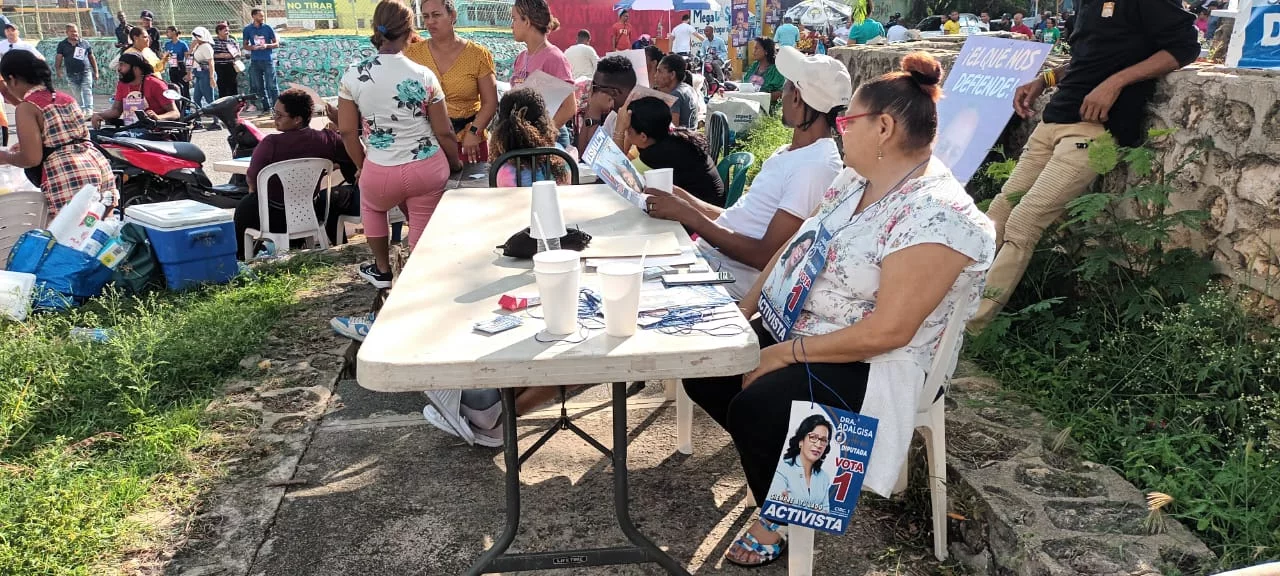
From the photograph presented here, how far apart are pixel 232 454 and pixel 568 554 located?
4.98 ft

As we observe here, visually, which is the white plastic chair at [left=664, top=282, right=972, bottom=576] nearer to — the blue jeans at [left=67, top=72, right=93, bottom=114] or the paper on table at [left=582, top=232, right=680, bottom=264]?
the paper on table at [left=582, top=232, right=680, bottom=264]

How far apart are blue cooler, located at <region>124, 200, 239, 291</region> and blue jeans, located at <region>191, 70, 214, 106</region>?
10.8m

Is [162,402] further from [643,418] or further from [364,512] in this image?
[643,418]

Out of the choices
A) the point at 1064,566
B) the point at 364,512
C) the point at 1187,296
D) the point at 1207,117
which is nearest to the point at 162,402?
the point at 364,512

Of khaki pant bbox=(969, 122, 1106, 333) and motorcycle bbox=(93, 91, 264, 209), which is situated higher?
khaki pant bbox=(969, 122, 1106, 333)

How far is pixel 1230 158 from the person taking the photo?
10.3 feet

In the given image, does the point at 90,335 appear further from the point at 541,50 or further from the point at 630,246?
the point at 541,50

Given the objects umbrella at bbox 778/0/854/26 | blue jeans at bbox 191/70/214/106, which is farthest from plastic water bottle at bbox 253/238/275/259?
umbrella at bbox 778/0/854/26

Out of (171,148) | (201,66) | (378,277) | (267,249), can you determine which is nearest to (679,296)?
(378,277)

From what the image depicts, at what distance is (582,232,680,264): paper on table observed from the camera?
267cm

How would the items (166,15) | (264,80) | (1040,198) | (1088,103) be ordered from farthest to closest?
(166,15)
(264,80)
(1040,198)
(1088,103)

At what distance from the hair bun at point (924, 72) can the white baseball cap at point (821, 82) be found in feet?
2.16

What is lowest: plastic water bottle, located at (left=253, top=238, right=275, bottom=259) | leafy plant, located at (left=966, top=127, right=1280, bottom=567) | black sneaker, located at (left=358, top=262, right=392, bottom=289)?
plastic water bottle, located at (left=253, top=238, right=275, bottom=259)

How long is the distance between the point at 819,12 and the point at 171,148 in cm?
1523
